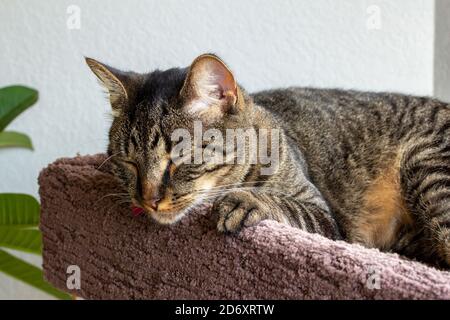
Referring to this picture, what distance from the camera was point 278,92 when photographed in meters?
1.61

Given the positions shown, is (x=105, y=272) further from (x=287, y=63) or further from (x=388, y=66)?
(x=388, y=66)

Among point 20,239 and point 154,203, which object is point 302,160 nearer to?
point 154,203

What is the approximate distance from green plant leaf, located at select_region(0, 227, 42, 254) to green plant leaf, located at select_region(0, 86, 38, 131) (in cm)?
36

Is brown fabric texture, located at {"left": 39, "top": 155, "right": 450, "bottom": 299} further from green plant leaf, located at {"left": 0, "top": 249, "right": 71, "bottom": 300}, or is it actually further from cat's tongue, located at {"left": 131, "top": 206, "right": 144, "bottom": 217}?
green plant leaf, located at {"left": 0, "top": 249, "right": 71, "bottom": 300}

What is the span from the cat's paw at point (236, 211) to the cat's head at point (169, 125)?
3.0 inches

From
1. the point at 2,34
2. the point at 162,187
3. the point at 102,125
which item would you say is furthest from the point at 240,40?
the point at 162,187

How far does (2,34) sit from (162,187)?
4.28 ft

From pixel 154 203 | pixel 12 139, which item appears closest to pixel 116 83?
pixel 154 203

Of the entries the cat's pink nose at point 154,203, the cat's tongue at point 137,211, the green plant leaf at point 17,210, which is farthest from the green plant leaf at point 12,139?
the cat's pink nose at point 154,203

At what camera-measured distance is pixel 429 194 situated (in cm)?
124

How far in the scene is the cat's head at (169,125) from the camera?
1.05 meters

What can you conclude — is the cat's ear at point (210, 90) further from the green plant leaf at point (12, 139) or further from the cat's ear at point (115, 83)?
the green plant leaf at point (12, 139)

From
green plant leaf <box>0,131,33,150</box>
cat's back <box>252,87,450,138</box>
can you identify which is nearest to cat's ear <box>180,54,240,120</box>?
cat's back <box>252,87,450,138</box>

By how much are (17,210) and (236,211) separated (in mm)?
967
